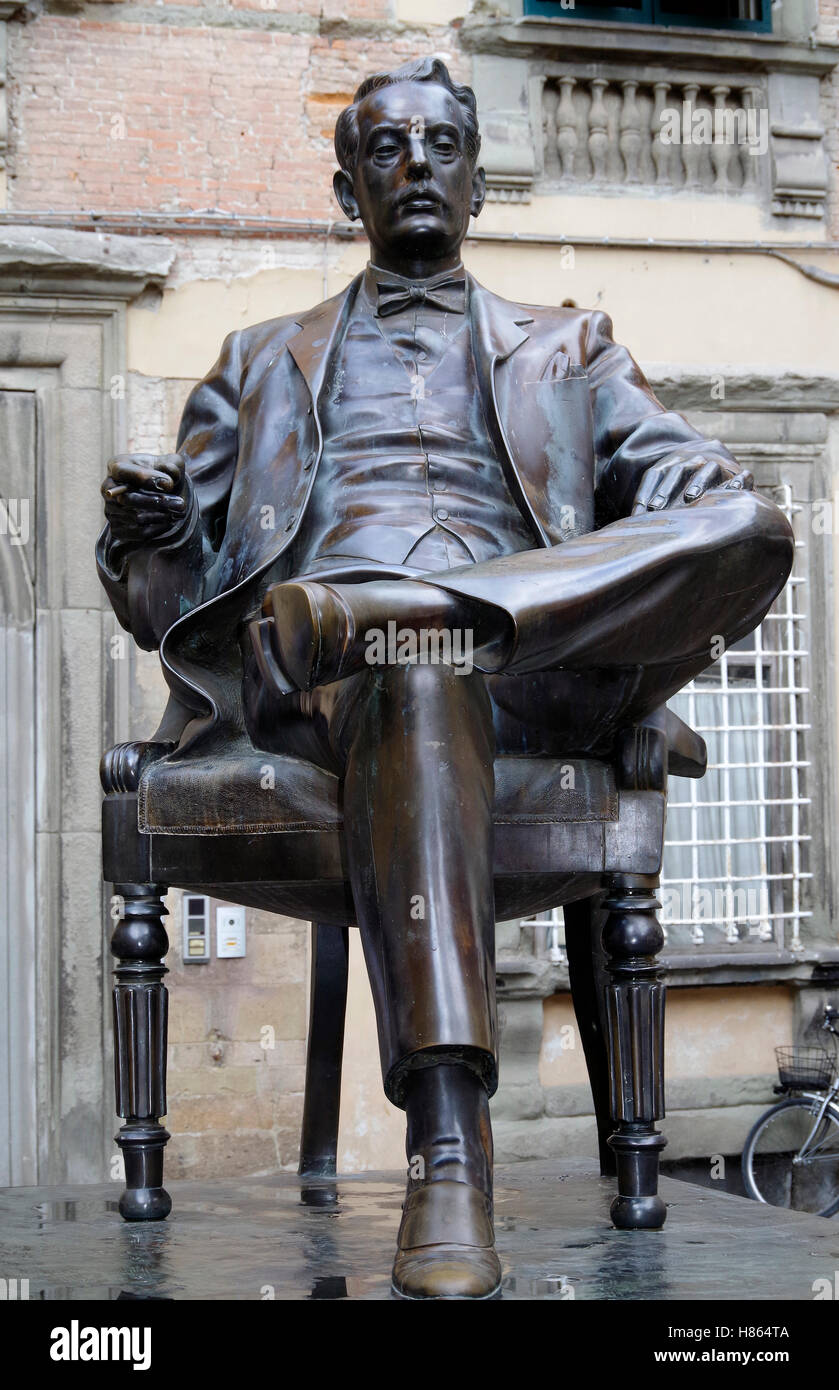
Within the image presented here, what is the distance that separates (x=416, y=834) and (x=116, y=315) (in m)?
5.13

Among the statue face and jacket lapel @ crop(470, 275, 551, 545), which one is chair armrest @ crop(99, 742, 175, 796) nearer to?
jacket lapel @ crop(470, 275, 551, 545)

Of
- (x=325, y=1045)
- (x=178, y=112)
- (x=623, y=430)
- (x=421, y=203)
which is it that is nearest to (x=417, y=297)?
(x=421, y=203)

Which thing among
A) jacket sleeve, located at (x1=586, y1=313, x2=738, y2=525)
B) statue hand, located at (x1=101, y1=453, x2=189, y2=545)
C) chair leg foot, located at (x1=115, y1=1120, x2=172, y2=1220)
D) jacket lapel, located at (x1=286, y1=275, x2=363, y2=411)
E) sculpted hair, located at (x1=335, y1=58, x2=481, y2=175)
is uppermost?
sculpted hair, located at (x1=335, y1=58, x2=481, y2=175)

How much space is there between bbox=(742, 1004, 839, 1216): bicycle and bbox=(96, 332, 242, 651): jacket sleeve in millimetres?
4876

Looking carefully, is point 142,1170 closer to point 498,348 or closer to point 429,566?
point 429,566

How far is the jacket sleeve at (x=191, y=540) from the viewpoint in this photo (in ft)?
9.43

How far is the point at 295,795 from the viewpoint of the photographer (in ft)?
8.56

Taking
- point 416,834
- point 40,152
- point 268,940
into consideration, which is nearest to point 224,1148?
point 268,940

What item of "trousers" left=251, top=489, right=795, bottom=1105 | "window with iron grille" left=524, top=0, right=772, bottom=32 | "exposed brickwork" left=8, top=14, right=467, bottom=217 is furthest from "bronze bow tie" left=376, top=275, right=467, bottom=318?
"window with iron grille" left=524, top=0, right=772, bottom=32

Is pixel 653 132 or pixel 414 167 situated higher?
pixel 653 132

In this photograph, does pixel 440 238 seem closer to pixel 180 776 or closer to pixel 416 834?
pixel 180 776

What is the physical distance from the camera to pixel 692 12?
7.66 meters

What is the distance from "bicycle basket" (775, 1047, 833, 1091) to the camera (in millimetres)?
7172

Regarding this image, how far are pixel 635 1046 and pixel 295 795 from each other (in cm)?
61
